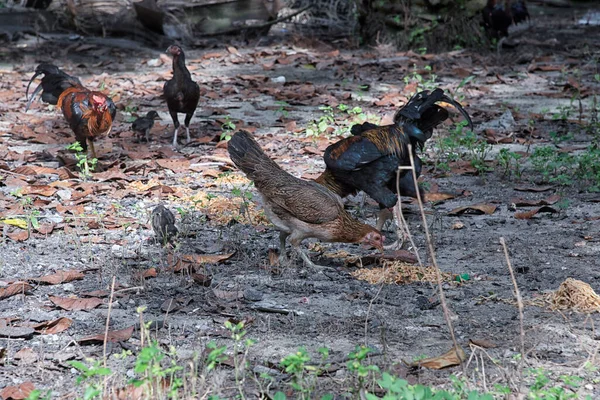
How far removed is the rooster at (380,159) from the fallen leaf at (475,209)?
660 mm

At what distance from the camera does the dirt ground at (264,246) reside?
418 cm

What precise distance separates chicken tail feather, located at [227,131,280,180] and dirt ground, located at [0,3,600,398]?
57 centimetres

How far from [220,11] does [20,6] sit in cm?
Answer: 352

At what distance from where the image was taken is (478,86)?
11617 millimetres

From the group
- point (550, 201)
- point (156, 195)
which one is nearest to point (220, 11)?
point (156, 195)

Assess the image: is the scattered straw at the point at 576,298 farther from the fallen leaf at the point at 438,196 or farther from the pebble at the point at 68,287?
the pebble at the point at 68,287

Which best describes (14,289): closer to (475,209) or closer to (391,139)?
(391,139)

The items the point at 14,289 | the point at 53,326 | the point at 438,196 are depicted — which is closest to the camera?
the point at 53,326

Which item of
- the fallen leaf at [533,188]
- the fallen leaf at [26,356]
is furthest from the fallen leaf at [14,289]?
the fallen leaf at [533,188]

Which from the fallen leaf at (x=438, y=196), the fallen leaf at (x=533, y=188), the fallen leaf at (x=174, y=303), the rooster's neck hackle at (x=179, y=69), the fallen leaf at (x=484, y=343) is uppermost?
the rooster's neck hackle at (x=179, y=69)

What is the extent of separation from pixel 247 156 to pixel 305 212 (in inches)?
26.2

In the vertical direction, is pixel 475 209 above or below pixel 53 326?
below

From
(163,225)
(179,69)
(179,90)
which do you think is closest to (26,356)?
(163,225)

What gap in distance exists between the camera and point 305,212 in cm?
541
